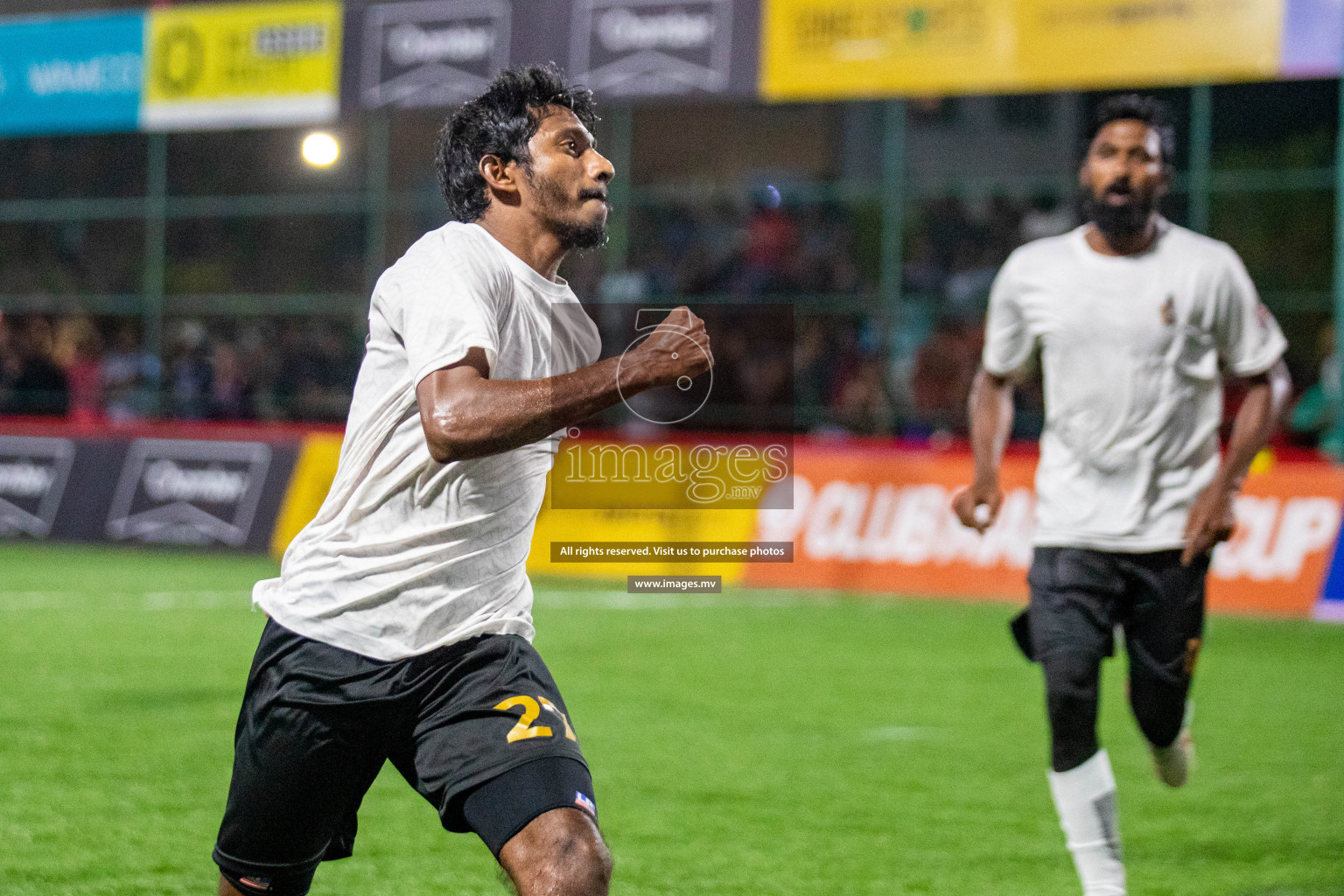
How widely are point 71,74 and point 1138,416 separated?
17961 millimetres

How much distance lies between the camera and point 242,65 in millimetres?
19453

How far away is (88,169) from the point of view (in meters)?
28.2

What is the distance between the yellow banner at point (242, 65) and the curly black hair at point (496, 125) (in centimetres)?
1571

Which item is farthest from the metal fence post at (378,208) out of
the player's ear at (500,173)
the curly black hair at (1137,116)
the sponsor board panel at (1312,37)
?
the player's ear at (500,173)

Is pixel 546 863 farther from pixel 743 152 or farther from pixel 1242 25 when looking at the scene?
pixel 743 152

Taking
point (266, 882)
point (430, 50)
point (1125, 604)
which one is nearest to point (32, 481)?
point (430, 50)

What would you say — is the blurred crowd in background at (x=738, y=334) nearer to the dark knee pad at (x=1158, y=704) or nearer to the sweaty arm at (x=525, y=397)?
the dark knee pad at (x=1158, y=704)

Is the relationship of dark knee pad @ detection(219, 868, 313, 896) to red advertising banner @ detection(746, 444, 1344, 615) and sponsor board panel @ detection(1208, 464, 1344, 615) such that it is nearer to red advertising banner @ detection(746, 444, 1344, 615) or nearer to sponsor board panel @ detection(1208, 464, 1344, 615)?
red advertising banner @ detection(746, 444, 1344, 615)

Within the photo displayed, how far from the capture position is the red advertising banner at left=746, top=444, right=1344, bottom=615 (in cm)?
1249

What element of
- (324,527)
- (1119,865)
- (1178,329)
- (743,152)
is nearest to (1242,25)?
(1178,329)

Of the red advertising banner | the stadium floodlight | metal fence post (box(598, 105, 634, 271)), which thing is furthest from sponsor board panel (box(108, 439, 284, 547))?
the stadium floodlight

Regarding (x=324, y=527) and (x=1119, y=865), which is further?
(x=1119, y=865)

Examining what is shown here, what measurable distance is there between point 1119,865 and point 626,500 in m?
1.71

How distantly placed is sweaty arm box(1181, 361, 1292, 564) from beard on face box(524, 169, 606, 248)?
94.9 inches
